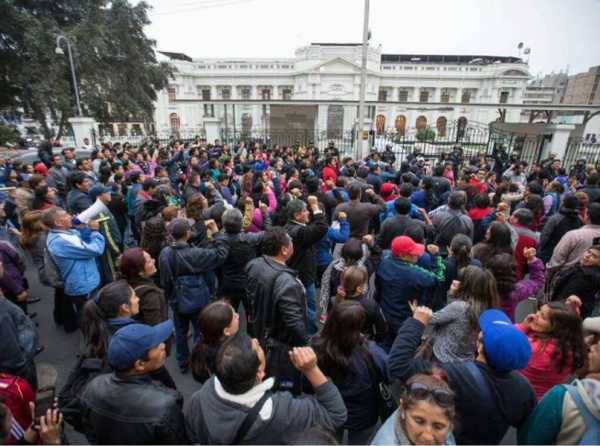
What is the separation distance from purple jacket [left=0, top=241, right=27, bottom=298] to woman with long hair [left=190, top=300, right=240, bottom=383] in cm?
265

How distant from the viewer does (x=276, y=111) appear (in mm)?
38969

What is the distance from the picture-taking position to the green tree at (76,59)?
15898mm

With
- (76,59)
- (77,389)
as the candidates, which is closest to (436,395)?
(77,389)

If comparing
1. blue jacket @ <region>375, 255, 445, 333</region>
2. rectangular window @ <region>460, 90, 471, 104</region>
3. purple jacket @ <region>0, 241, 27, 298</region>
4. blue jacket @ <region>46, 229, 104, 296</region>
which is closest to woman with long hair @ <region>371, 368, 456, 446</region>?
blue jacket @ <region>375, 255, 445, 333</region>

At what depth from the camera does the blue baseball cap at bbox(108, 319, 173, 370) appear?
1533 millimetres

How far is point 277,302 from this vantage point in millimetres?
2447

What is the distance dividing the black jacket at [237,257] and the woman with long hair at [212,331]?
3.85 ft

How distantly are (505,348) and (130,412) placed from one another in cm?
185

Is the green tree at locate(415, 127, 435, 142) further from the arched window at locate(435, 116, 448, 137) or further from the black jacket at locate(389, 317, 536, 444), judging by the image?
the black jacket at locate(389, 317, 536, 444)

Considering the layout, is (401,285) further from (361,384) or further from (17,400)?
(17,400)

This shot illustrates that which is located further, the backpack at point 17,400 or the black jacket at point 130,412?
the backpack at point 17,400

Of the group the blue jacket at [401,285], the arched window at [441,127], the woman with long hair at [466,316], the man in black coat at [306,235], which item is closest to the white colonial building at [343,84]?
the arched window at [441,127]

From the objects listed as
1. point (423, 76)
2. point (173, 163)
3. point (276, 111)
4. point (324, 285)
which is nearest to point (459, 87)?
point (423, 76)

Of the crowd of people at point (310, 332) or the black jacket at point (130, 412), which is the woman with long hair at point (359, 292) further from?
the black jacket at point (130, 412)
